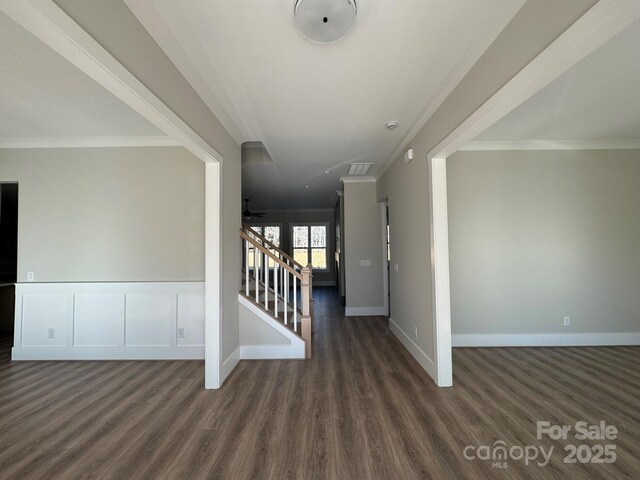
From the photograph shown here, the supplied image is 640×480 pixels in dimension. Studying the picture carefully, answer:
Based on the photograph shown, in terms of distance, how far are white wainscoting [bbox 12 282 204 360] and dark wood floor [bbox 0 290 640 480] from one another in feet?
0.64

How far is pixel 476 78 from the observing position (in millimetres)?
2010

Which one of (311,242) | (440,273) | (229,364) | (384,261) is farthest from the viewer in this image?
(311,242)

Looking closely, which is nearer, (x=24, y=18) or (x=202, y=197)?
(x=24, y=18)

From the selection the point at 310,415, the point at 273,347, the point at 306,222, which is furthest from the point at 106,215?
the point at 306,222

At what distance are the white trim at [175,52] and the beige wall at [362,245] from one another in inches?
126

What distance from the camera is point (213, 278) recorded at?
2.77 m

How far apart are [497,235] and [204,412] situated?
3.95 m

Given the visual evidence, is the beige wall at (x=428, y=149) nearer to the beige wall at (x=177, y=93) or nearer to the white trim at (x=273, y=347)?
the white trim at (x=273, y=347)

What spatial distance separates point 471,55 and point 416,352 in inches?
116

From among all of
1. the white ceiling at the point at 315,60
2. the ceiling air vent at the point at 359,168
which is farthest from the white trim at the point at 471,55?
the ceiling air vent at the point at 359,168

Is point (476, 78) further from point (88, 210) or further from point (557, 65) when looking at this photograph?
point (88, 210)

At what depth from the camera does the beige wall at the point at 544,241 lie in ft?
12.2

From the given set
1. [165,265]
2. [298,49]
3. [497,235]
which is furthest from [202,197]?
[497,235]

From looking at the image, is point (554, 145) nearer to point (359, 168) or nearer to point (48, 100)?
point (359, 168)
